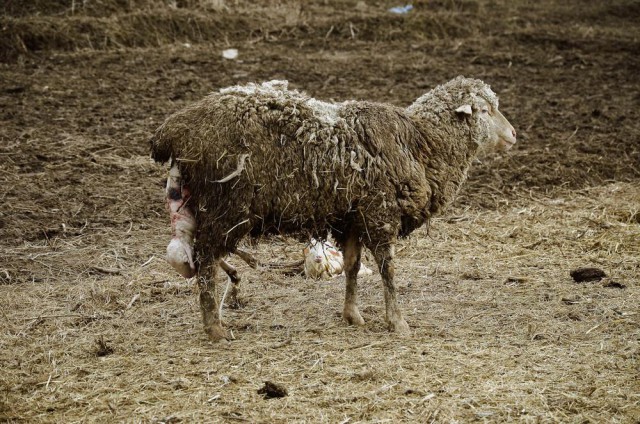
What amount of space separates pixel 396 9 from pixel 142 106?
24.7 feet

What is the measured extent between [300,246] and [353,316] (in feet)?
7.21

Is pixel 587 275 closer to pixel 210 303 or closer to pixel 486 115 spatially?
pixel 486 115

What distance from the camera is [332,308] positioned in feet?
22.8

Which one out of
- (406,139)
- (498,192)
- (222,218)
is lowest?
(498,192)

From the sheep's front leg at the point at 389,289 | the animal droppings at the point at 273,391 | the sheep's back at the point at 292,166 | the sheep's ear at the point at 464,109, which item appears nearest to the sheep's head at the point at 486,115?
the sheep's ear at the point at 464,109

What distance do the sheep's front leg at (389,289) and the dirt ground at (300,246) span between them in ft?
0.48

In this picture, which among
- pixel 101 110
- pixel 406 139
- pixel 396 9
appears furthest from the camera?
pixel 396 9

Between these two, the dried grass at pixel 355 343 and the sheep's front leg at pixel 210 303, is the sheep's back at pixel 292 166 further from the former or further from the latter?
the dried grass at pixel 355 343

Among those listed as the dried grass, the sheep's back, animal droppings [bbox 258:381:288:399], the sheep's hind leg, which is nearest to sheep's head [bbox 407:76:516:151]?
the sheep's back

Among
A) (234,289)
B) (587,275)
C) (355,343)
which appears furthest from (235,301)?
(587,275)

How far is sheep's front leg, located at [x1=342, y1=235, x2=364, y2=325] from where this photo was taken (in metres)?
6.57

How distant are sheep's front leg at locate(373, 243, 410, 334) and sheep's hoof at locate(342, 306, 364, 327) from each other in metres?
0.27

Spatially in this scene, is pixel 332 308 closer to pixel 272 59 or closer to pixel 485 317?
pixel 485 317

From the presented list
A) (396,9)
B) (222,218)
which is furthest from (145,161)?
(396,9)
